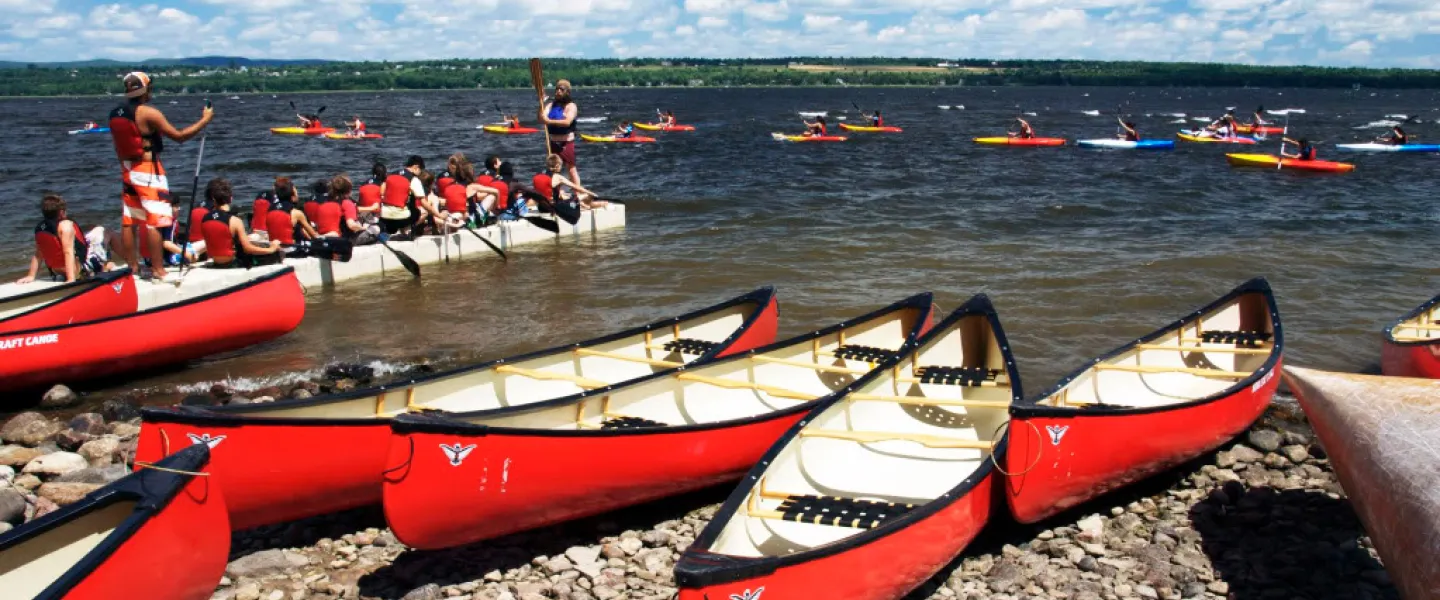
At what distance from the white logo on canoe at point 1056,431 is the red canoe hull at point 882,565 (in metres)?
0.45

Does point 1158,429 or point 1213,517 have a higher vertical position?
point 1158,429

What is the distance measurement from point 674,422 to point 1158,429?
3618mm

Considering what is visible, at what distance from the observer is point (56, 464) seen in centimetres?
822

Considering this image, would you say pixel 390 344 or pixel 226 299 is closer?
pixel 226 299

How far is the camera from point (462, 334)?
1370cm

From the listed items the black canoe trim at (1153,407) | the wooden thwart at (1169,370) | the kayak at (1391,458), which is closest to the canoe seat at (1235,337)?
the black canoe trim at (1153,407)

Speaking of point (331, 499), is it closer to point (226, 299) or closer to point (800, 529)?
point (800, 529)

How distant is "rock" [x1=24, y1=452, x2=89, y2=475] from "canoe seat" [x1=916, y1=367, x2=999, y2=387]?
6.79 meters

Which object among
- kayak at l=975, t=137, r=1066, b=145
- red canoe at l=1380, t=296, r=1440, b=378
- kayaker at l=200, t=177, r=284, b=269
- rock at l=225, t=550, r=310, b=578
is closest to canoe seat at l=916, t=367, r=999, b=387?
red canoe at l=1380, t=296, r=1440, b=378

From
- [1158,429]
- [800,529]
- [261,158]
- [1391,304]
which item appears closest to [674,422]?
[800,529]

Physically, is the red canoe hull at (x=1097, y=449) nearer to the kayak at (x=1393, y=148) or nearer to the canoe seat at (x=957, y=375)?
the canoe seat at (x=957, y=375)

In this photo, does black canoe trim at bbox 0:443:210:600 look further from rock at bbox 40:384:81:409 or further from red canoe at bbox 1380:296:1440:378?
red canoe at bbox 1380:296:1440:378

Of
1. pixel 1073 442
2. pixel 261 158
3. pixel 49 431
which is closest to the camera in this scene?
pixel 1073 442

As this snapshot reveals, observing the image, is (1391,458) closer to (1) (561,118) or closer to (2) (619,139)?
(1) (561,118)
